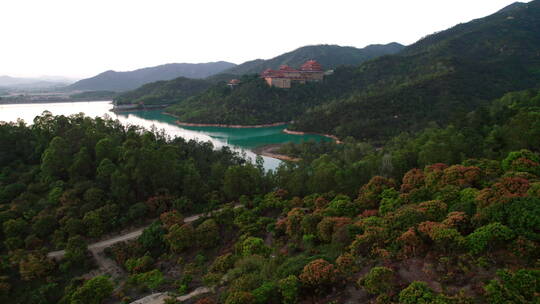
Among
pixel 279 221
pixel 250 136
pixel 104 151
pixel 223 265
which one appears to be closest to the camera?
pixel 223 265

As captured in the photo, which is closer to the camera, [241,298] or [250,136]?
[241,298]

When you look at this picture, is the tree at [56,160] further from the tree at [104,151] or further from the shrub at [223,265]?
the shrub at [223,265]

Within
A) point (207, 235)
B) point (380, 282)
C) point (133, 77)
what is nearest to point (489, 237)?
point (380, 282)

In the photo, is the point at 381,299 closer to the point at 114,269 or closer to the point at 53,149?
the point at 114,269

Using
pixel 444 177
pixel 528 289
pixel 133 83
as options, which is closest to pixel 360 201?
pixel 444 177

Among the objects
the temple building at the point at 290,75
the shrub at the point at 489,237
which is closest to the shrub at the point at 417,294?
the shrub at the point at 489,237

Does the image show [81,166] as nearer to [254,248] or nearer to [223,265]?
[223,265]
